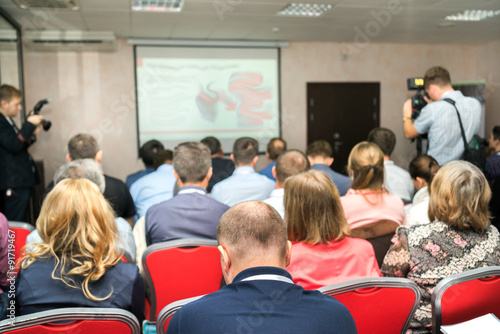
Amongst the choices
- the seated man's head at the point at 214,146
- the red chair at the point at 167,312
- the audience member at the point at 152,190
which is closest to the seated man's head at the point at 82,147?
the audience member at the point at 152,190

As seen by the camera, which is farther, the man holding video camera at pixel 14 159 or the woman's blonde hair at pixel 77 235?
the man holding video camera at pixel 14 159

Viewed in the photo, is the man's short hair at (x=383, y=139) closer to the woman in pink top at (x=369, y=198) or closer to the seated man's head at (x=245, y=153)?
the seated man's head at (x=245, y=153)

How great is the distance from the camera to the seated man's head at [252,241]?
108 centimetres

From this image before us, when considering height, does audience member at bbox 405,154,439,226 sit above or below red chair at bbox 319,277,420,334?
above

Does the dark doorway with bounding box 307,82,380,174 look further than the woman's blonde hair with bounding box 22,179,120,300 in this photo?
Yes

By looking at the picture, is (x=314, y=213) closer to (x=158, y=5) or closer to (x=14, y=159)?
(x=14, y=159)

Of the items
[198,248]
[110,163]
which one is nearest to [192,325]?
[198,248]

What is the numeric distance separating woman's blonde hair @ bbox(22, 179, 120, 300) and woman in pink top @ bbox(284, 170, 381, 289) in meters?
0.69

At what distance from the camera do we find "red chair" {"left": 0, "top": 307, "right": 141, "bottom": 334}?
1.15m

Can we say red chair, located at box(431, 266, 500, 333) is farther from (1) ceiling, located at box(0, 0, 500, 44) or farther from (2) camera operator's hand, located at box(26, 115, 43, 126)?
(2) camera operator's hand, located at box(26, 115, 43, 126)

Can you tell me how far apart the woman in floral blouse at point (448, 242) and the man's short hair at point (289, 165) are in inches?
40.5

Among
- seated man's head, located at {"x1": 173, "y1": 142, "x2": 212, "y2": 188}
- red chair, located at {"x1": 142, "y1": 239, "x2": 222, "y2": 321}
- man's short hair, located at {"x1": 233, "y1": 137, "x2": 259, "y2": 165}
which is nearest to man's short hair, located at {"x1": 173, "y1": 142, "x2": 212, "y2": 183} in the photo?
seated man's head, located at {"x1": 173, "y1": 142, "x2": 212, "y2": 188}

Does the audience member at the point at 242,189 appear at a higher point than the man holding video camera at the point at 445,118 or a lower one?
lower

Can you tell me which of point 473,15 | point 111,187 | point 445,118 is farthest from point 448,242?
point 473,15
